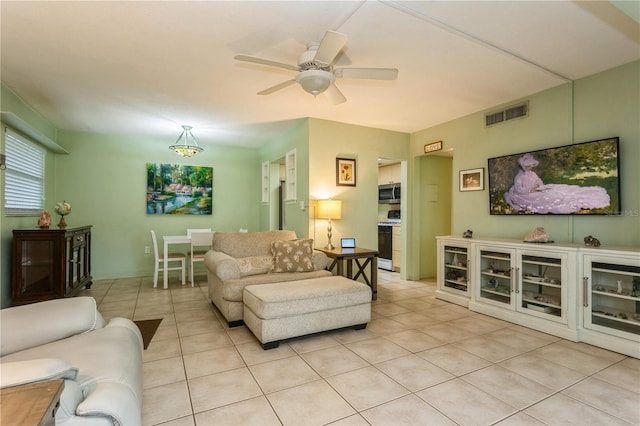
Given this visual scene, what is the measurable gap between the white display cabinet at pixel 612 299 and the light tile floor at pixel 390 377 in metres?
0.13

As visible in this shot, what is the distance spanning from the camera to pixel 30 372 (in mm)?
865

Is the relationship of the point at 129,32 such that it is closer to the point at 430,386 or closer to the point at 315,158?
the point at 315,158

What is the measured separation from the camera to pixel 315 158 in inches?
171

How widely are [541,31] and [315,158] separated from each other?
2.74 m

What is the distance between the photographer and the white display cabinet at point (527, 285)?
2.85m

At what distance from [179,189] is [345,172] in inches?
127

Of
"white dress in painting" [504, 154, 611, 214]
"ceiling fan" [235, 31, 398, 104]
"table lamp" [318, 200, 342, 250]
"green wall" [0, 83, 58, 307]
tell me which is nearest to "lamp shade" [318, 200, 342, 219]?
"table lamp" [318, 200, 342, 250]

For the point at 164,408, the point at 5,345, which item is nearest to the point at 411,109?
the point at 164,408

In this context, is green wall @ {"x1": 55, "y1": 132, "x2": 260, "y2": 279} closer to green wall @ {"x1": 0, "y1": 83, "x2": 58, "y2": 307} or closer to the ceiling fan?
green wall @ {"x1": 0, "y1": 83, "x2": 58, "y2": 307}

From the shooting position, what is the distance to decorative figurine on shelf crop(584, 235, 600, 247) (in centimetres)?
281

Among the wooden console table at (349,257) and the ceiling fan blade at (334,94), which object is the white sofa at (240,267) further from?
the ceiling fan blade at (334,94)

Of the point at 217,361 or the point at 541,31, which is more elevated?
the point at 541,31

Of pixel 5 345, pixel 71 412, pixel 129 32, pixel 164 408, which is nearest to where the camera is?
pixel 71 412

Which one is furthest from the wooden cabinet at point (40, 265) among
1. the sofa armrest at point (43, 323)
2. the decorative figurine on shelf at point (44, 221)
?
the sofa armrest at point (43, 323)
